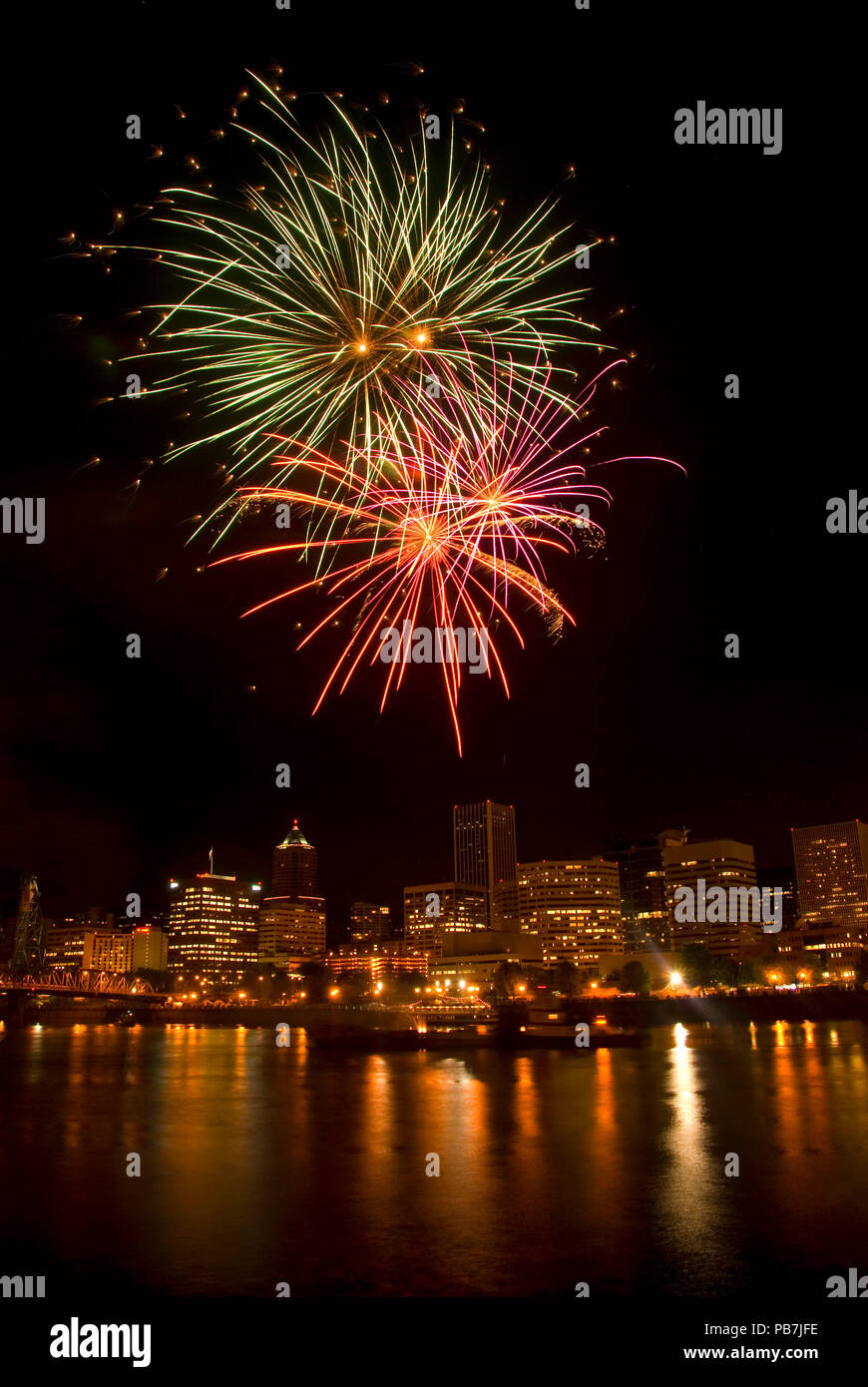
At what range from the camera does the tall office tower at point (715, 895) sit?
138m

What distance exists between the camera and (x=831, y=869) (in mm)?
180375

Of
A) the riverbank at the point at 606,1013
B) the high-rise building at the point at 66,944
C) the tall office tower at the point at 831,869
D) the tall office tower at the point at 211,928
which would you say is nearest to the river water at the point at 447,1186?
the riverbank at the point at 606,1013

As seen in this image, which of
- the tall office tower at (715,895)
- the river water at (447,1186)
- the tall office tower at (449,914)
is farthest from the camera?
the tall office tower at (449,914)

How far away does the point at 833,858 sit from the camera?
592 ft

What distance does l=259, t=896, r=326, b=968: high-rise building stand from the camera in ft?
608

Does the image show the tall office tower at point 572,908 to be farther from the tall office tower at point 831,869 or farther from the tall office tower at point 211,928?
the tall office tower at point 211,928

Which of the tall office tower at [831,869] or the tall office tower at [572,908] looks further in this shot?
the tall office tower at [831,869]

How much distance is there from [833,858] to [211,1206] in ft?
604

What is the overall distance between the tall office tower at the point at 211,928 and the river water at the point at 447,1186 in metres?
142

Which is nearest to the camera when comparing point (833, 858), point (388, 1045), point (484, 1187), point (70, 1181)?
point (484, 1187)

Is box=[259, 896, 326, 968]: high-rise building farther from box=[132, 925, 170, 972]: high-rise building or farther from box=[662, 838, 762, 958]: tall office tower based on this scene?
box=[662, 838, 762, 958]: tall office tower
